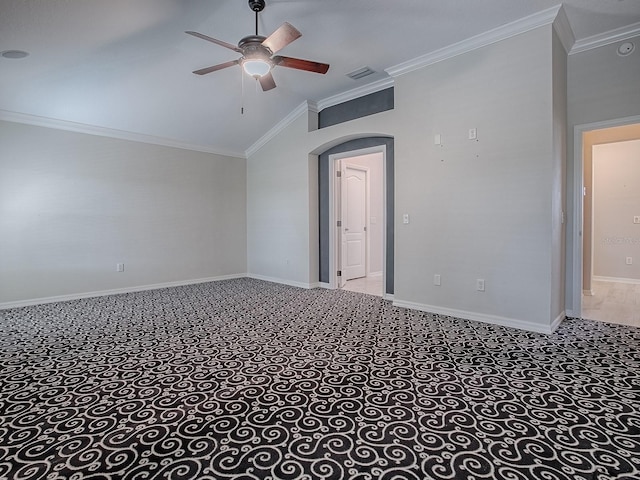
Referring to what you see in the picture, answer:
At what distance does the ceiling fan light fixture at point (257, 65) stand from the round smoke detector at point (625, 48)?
3.71 m

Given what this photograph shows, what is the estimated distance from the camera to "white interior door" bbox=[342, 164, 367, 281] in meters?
6.43

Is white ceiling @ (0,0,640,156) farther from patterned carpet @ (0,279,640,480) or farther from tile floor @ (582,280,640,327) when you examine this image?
tile floor @ (582,280,640,327)

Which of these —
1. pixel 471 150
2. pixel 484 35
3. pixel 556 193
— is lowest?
pixel 556 193

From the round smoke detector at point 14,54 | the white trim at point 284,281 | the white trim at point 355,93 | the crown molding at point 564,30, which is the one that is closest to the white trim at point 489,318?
the white trim at point 284,281

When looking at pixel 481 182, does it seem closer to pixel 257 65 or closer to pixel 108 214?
pixel 257 65

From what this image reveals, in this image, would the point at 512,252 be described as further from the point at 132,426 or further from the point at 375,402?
the point at 132,426

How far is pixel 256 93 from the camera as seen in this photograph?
518 centimetres

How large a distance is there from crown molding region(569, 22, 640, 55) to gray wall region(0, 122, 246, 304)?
577 cm

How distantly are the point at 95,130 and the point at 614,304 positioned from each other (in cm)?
797

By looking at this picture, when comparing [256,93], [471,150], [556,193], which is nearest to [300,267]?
[256,93]

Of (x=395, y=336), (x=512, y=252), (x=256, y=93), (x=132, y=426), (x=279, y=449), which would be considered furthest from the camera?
(x=256, y=93)

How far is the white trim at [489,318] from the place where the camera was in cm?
348

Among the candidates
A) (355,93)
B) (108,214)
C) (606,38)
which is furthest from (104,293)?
(606,38)

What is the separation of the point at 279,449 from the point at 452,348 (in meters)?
1.94
